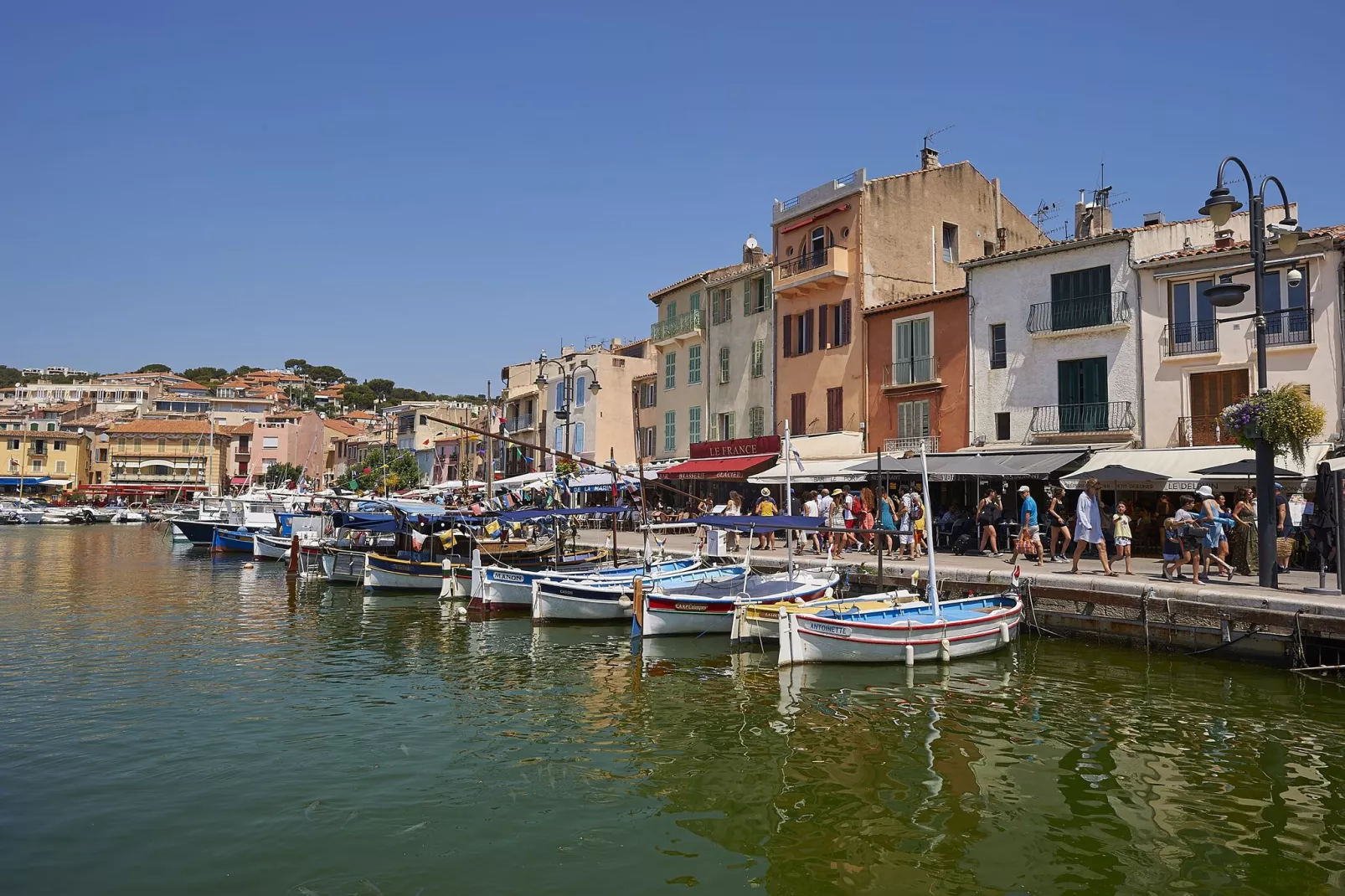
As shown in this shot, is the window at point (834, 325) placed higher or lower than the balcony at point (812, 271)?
lower

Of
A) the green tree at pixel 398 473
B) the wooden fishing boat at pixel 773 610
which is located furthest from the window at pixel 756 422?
the green tree at pixel 398 473

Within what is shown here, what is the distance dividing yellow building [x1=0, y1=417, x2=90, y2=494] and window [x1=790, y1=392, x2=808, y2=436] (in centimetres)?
9294

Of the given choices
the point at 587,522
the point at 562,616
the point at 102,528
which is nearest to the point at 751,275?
the point at 587,522

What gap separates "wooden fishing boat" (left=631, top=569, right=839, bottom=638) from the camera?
66.0 feet

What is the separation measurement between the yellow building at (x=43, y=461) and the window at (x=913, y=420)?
9886 cm

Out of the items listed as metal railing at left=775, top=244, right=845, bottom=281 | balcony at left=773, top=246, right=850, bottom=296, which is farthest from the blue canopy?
metal railing at left=775, top=244, right=845, bottom=281

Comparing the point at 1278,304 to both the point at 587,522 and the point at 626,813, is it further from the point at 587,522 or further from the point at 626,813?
the point at 587,522

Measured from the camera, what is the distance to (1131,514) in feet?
85.1

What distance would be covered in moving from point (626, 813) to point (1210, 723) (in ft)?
28.6

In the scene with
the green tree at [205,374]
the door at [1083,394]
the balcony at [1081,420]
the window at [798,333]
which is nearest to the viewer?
the balcony at [1081,420]

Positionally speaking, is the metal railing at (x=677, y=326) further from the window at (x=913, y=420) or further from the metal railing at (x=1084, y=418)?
the metal railing at (x=1084, y=418)

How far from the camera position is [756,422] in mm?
42000

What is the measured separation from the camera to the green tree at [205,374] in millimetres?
188000

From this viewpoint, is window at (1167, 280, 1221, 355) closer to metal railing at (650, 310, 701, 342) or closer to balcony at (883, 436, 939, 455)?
balcony at (883, 436, 939, 455)
